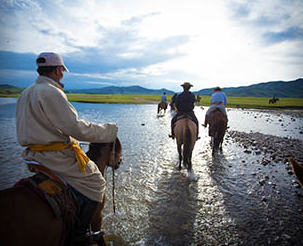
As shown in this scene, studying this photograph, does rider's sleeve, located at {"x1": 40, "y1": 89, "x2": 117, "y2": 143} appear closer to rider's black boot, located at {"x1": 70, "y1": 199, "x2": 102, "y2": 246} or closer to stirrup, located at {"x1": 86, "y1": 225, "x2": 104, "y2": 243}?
rider's black boot, located at {"x1": 70, "y1": 199, "x2": 102, "y2": 246}

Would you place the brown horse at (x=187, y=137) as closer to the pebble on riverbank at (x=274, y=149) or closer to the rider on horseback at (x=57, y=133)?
the pebble on riverbank at (x=274, y=149)

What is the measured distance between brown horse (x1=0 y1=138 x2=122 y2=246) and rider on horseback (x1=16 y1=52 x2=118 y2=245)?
38 cm

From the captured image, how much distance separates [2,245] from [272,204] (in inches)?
233

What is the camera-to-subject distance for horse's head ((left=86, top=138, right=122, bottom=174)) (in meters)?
3.07

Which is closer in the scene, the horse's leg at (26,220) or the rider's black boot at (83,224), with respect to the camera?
the horse's leg at (26,220)

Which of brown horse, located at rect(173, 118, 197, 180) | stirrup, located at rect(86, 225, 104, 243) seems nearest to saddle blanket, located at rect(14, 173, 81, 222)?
stirrup, located at rect(86, 225, 104, 243)

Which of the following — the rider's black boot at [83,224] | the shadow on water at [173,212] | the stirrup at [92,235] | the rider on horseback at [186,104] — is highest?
the rider on horseback at [186,104]

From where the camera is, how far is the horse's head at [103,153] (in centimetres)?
307

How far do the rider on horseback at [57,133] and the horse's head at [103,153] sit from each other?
16.1 inches

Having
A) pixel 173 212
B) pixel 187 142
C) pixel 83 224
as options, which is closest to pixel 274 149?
pixel 187 142

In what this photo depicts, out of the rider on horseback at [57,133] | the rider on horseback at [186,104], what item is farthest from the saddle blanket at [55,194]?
the rider on horseback at [186,104]

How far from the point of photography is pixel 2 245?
1757 mm

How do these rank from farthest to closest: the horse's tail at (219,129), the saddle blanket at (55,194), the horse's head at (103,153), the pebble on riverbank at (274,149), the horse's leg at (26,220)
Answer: the horse's tail at (219,129), the pebble on riverbank at (274,149), the horse's head at (103,153), the saddle blanket at (55,194), the horse's leg at (26,220)

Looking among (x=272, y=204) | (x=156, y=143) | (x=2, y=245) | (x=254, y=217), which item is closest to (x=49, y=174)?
(x=2, y=245)
